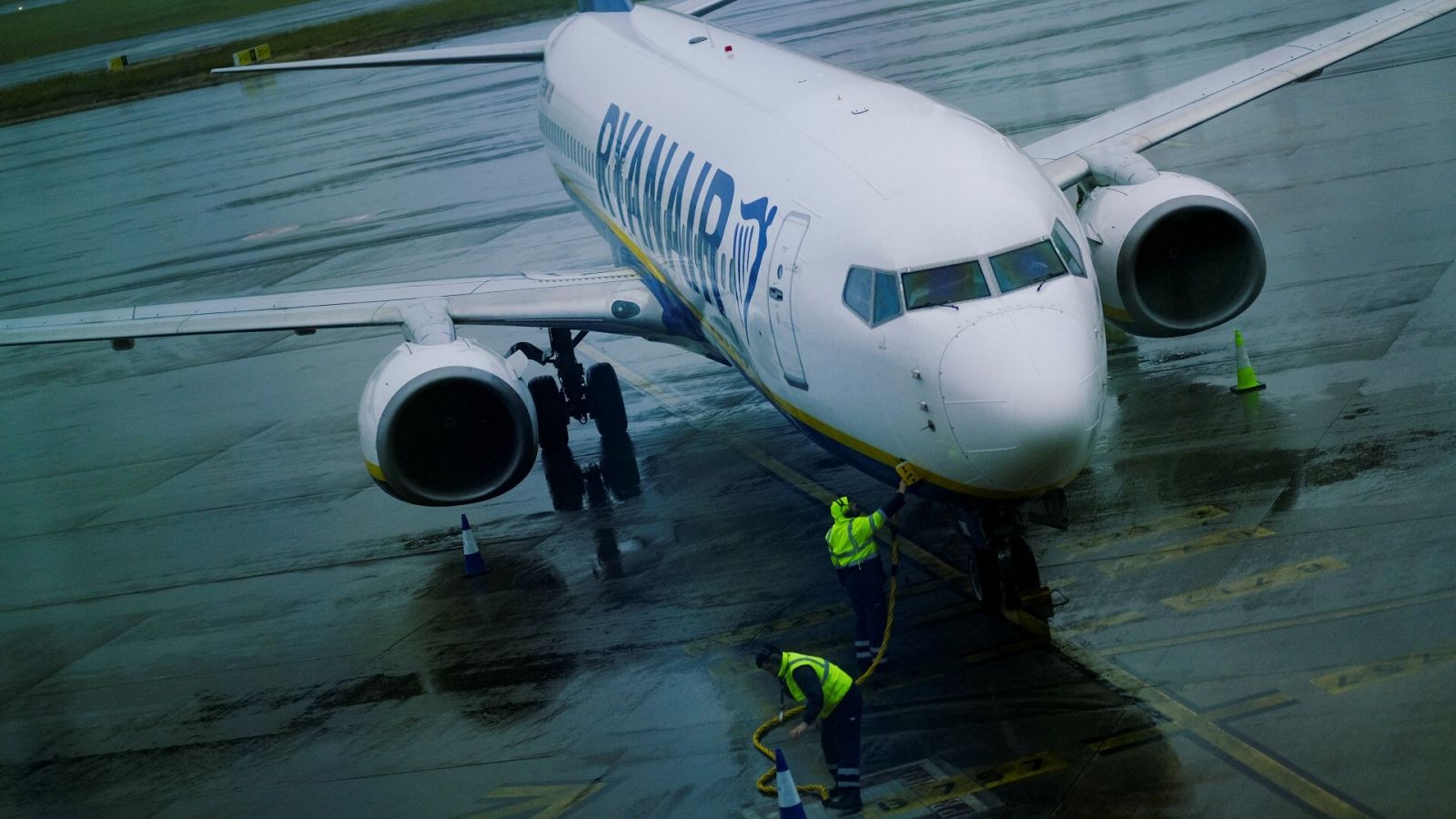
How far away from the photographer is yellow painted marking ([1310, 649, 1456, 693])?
1169cm

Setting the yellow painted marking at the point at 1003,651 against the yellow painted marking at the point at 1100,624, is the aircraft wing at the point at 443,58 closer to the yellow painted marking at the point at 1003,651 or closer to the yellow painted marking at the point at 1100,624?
the yellow painted marking at the point at 1003,651

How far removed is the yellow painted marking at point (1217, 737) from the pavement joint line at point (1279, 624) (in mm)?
244

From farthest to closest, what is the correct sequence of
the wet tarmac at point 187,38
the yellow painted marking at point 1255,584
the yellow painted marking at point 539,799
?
the wet tarmac at point 187,38
the yellow painted marking at point 1255,584
the yellow painted marking at point 539,799

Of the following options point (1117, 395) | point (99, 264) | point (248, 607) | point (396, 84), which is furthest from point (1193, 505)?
point (396, 84)

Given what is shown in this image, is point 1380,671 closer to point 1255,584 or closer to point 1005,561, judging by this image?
point 1255,584

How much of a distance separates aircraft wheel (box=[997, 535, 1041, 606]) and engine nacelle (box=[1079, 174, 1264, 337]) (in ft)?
14.6

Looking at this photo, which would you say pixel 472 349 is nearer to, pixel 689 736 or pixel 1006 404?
pixel 689 736

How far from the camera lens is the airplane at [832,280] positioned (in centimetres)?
1235

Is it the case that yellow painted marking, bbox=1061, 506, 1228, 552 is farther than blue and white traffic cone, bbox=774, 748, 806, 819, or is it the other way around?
yellow painted marking, bbox=1061, 506, 1228, 552

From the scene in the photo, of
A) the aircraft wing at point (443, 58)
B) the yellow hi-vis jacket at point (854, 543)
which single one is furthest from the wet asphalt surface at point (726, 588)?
the aircraft wing at point (443, 58)

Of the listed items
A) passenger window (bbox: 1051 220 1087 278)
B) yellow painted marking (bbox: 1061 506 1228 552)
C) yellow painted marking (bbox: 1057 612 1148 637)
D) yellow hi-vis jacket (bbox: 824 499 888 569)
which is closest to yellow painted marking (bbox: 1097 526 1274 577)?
yellow painted marking (bbox: 1061 506 1228 552)

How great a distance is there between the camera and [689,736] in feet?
42.7

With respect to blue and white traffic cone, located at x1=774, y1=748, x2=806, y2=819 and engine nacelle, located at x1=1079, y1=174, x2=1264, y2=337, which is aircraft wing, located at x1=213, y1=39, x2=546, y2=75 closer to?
engine nacelle, located at x1=1079, y1=174, x2=1264, y2=337

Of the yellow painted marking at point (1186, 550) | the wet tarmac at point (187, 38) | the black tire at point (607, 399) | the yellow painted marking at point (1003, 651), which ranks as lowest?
the yellow painted marking at point (1003, 651)
